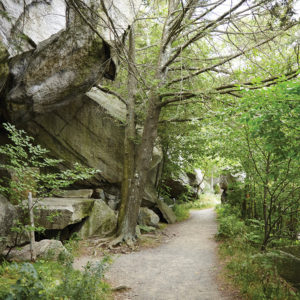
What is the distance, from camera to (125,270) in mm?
6152

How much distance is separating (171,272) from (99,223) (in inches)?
143

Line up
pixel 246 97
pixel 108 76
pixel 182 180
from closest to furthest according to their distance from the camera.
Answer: pixel 246 97, pixel 108 76, pixel 182 180

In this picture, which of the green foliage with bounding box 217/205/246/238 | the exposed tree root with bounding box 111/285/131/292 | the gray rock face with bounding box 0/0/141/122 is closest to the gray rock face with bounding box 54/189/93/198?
the gray rock face with bounding box 0/0/141/122

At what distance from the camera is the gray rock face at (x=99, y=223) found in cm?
839

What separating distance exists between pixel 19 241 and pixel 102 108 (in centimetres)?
583

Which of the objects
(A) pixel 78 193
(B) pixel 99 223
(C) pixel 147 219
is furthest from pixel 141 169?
(C) pixel 147 219

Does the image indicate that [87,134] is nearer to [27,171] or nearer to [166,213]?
[27,171]

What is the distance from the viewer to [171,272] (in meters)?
6.01

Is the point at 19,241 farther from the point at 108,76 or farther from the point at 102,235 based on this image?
the point at 108,76

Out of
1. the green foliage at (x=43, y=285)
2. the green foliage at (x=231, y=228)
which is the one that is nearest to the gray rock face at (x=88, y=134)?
the green foliage at (x=231, y=228)

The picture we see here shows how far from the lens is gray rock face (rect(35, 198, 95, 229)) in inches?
279

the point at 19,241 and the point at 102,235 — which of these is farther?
the point at 102,235

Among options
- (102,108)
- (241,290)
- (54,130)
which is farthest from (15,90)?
(241,290)

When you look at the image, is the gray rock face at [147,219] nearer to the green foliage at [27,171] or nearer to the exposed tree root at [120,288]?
the exposed tree root at [120,288]
